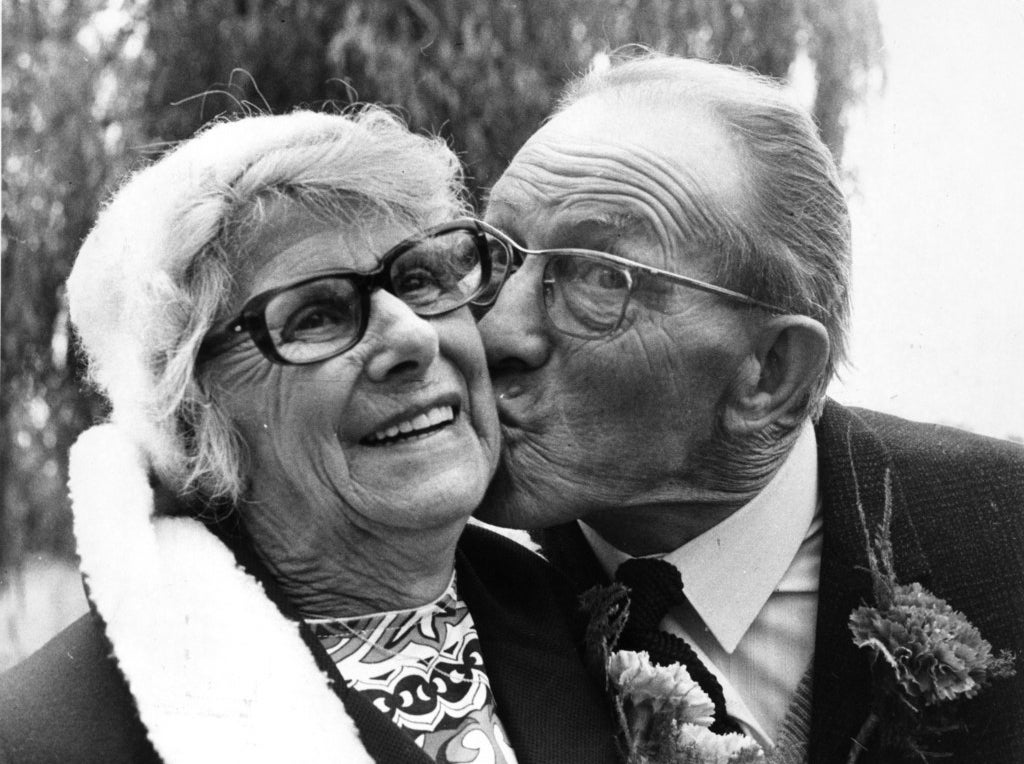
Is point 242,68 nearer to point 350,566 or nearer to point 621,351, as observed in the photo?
point 621,351

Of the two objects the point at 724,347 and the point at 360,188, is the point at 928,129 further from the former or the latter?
the point at 360,188

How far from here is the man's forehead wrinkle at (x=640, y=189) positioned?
2830mm

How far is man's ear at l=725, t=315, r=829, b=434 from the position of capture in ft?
9.52

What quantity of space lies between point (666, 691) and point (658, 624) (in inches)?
16.4

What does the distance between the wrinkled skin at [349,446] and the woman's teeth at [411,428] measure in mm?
18

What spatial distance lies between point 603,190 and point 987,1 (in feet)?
4.49

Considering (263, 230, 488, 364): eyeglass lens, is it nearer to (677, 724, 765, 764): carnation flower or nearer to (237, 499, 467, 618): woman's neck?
(237, 499, 467, 618): woman's neck

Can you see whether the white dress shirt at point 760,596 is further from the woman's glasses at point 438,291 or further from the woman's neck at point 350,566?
the woman's neck at point 350,566

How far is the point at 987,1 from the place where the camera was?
3363mm

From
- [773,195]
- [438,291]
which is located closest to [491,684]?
[438,291]

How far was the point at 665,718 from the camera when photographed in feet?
7.89

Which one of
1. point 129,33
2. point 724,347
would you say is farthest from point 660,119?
point 129,33

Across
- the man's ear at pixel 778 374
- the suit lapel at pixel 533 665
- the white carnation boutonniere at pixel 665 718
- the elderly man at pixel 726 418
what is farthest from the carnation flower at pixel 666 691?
the man's ear at pixel 778 374

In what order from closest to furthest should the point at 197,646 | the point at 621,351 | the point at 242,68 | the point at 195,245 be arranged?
the point at 197,646
the point at 195,245
the point at 621,351
the point at 242,68
